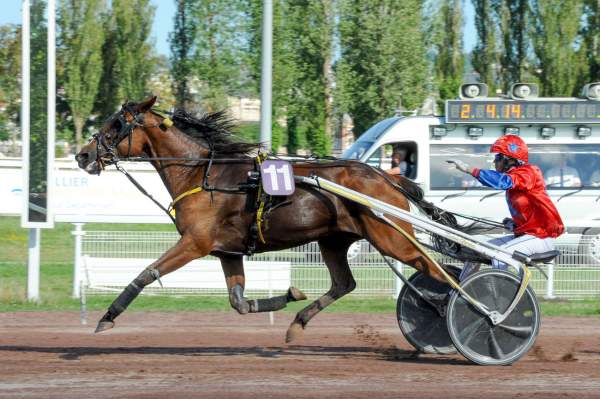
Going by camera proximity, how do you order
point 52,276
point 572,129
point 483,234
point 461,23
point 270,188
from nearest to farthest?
point 270,188
point 483,234
point 52,276
point 572,129
point 461,23

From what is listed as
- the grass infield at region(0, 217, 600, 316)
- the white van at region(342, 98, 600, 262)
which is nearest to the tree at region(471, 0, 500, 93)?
the white van at region(342, 98, 600, 262)

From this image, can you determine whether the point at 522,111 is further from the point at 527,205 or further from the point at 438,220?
the point at 527,205

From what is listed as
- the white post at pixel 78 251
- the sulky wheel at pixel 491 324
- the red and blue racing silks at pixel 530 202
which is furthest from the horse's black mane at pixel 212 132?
the white post at pixel 78 251

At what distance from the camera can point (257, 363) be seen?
24.6ft

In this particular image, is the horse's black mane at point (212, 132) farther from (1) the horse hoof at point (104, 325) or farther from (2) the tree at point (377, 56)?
(2) the tree at point (377, 56)

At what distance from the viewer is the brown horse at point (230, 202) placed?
7.50m

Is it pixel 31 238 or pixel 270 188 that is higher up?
pixel 270 188

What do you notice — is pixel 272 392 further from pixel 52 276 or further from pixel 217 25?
pixel 217 25

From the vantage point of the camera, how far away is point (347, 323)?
9961 millimetres

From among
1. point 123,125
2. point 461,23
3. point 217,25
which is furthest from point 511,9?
point 123,125

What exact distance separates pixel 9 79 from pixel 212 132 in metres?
21.8

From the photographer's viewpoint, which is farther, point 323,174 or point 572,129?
point 572,129

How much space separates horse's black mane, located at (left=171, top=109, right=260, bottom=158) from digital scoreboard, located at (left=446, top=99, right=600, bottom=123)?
724cm

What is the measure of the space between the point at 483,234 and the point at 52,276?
21.4 feet
